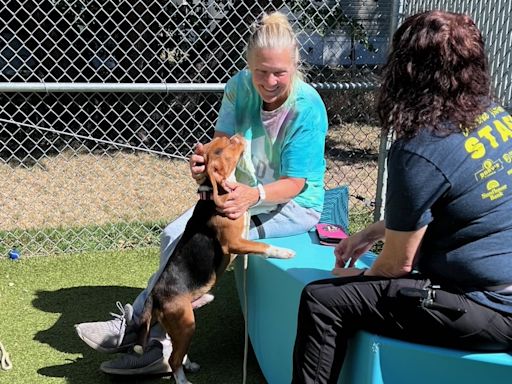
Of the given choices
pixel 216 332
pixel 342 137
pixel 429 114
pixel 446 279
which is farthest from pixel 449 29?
pixel 342 137

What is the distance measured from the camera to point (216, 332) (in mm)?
3896

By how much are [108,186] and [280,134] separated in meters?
4.11

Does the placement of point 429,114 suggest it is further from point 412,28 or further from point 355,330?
point 355,330

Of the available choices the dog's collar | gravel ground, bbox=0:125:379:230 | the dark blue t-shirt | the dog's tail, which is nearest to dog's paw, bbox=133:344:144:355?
the dog's tail

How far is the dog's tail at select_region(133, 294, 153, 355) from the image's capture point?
10.5 ft

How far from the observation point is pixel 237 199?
3.13m

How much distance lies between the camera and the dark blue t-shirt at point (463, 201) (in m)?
2.14

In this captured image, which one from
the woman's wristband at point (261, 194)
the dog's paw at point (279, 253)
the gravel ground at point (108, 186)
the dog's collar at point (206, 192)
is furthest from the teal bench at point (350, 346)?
the gravel ground at point (108, 186)

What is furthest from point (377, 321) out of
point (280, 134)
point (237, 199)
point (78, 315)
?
point (78, 315)

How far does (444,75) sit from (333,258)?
121 centimetres

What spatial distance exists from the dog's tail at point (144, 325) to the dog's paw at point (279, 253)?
63 cm

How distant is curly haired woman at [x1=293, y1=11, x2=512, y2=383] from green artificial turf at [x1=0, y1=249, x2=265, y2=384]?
1.38 metres

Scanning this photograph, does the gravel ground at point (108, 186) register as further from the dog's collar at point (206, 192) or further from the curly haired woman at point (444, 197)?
the curly haired woman at point (444, 197)

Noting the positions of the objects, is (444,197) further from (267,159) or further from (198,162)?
(267,159)
